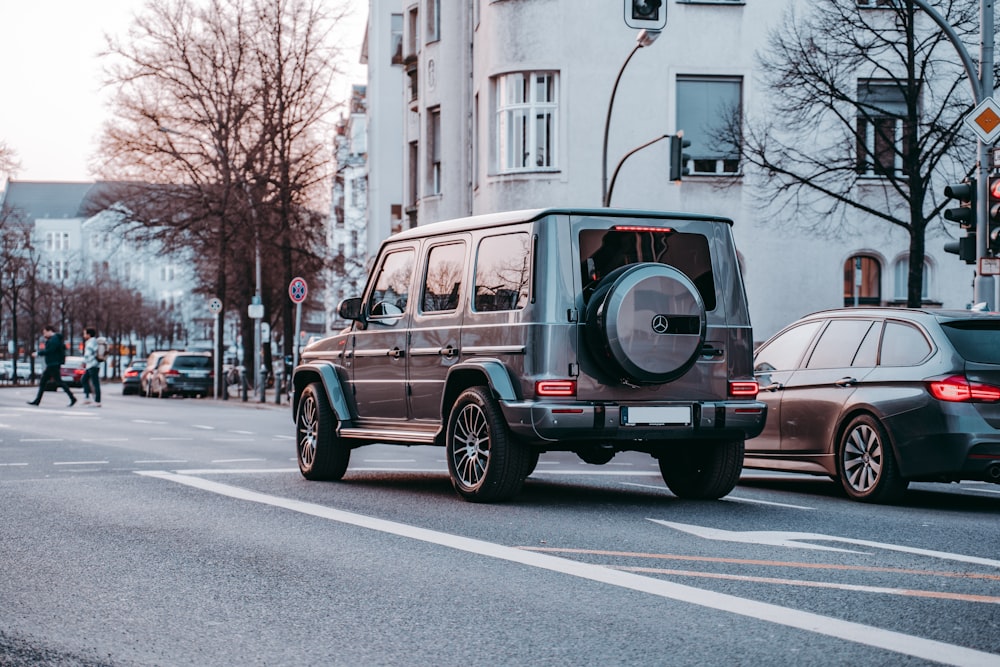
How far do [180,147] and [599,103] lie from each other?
19.6 metres

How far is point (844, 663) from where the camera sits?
5113mm

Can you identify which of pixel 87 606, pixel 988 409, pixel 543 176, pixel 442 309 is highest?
pixel 543 176

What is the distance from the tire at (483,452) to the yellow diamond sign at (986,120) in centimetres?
946

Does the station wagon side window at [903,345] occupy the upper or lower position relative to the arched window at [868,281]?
lower

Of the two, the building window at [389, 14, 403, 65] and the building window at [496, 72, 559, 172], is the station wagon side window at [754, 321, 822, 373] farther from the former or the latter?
the building window at [389, 14, 403, 65]

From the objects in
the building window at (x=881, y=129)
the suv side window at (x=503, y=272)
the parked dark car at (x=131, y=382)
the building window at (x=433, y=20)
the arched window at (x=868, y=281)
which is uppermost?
the building window at (x=433, y=20)

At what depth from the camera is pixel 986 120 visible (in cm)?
1750

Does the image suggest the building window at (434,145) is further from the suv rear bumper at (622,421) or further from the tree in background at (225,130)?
the suv rear bumper at (622,421)

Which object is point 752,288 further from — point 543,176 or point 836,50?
point 836,50

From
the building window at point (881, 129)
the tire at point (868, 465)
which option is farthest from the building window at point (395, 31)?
the tire at point (868, 465)

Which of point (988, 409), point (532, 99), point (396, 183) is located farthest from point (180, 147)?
point (988, 409)

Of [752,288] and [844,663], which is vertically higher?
[752,288]

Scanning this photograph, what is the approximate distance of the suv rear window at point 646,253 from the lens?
10.2 metres

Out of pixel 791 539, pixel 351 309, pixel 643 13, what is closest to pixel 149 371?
pixel 643 13
